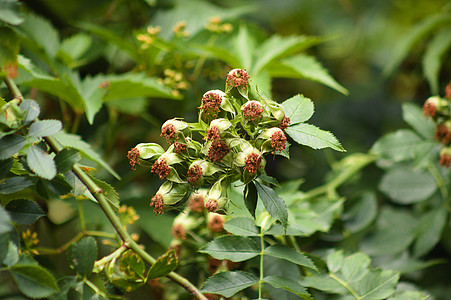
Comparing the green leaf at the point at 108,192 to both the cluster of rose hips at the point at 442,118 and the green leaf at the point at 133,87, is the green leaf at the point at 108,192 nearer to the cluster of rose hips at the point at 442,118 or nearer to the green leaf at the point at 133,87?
the green leaf at the point at 133,87

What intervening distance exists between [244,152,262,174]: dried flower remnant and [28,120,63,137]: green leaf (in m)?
0.23

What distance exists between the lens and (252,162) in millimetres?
481

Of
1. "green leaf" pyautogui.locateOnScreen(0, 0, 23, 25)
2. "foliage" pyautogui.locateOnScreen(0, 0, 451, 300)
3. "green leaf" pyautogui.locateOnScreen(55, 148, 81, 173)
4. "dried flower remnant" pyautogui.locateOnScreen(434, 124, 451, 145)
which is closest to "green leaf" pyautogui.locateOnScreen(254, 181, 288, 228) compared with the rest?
"foliage" pyautogui.locateOnScreen(0, 0, 451, 300)

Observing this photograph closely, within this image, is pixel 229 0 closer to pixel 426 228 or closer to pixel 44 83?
pixel 44 83

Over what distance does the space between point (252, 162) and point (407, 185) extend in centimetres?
66

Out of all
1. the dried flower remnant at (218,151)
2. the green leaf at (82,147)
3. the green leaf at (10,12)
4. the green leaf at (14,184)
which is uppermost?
the green leaf at (10,12)

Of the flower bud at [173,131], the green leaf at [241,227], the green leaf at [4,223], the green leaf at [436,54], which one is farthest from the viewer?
the green leaf at [436,54]

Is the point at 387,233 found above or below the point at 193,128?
below

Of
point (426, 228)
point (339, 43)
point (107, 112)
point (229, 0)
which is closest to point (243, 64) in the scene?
point (107, 112)

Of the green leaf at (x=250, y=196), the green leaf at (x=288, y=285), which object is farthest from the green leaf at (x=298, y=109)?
the green leaf at (x=288, y=285)

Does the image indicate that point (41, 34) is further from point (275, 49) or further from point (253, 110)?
point (253, 110)

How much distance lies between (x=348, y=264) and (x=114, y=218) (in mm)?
393

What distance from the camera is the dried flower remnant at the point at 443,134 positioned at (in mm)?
799

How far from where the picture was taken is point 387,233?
3.08 ft
